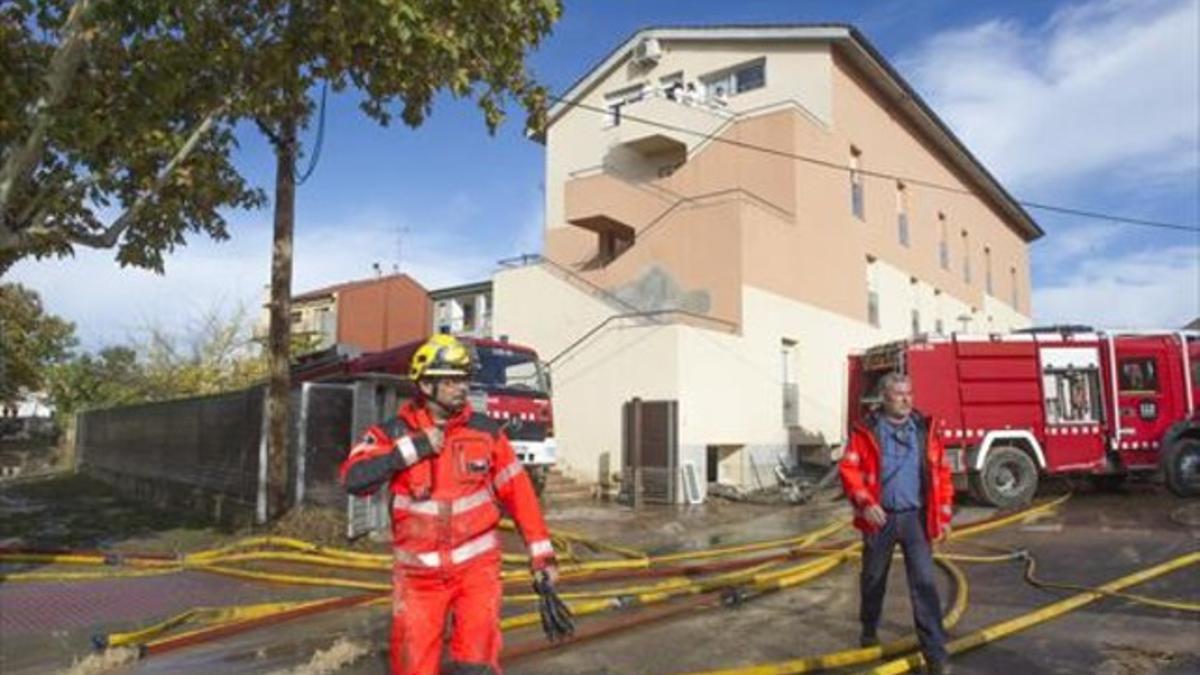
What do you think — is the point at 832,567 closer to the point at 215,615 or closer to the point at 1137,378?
the point at 215,615

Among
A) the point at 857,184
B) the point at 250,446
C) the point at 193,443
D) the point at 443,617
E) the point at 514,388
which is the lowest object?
the point at 443,617

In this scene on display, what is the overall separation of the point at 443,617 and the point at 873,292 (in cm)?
2804

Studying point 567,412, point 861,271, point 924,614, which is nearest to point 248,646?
point 924,614

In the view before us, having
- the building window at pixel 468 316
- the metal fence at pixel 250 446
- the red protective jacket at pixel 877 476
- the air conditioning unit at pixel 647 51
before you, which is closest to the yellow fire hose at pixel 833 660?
the red protective jacket at pixel 877 476

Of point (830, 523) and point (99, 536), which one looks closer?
point (99, 536)

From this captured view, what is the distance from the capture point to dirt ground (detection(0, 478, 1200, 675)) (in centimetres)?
684

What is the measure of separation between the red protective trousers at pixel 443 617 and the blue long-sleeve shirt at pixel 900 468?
120 inches

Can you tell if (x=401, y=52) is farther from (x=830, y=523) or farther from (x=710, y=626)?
(x=830, y=523)

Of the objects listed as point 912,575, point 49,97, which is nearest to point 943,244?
point 912,575

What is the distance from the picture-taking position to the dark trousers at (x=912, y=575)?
629 cm

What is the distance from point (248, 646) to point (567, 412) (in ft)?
52.5

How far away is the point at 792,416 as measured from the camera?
84.2 feet

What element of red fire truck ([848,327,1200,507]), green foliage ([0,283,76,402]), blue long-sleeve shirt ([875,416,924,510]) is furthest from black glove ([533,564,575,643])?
green foliage ([0,283,76,402])

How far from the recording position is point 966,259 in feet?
135
